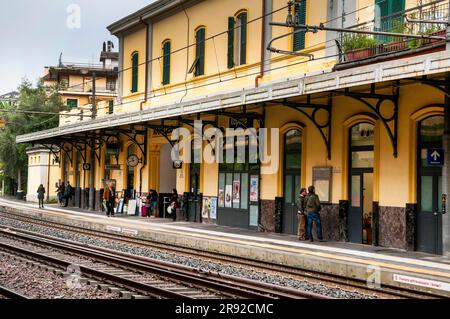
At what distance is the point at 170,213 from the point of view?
29766 millimetres

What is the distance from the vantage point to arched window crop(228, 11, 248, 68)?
25359 millimetres

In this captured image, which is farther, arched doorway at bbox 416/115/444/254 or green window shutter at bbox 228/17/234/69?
green window shutter at bbox 228/17/234/69

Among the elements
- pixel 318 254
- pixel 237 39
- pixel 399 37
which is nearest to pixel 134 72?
pixel 237 39

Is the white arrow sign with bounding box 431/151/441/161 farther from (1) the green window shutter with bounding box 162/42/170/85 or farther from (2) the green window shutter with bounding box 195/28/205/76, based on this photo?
(1) the green window shutter with bounding box 162/42/170/85

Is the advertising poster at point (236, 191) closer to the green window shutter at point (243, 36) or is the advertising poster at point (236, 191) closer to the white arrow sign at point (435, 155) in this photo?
the green window shutter at point (243, 36)

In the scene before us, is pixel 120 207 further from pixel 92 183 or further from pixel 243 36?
pixel 243 36

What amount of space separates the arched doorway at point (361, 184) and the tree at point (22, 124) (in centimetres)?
3721

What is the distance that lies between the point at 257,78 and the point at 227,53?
107 inches

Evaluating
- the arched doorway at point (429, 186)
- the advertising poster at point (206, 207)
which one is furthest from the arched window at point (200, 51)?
the arched doorway at point (429, 186)

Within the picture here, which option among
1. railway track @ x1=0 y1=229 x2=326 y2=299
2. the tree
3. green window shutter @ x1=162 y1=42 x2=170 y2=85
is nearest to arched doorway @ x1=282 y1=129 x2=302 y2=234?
railway track @ x1=0 y1=229 x2=326 y2=299

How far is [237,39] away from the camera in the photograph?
84.5 feet

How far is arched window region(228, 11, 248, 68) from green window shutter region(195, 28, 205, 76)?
2.16 m

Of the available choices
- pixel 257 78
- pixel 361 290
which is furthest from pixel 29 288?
pixel 257 78

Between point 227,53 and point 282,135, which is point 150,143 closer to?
point 227,53
